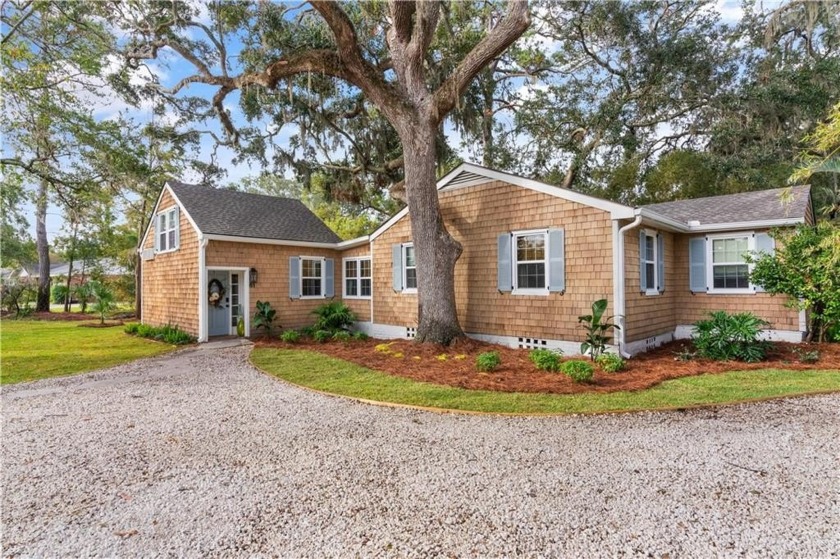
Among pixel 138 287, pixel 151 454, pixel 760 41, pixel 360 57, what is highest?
pixel 760 41

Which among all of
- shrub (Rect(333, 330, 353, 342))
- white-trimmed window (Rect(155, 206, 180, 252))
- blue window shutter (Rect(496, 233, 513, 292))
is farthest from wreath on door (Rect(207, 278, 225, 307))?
blue window shutter (Rect(496, 233, 513, 292))

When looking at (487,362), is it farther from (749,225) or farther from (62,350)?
(62,350)

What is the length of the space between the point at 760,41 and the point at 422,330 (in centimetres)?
1812

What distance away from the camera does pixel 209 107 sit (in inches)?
668

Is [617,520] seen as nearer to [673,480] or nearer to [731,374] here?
[673,480]

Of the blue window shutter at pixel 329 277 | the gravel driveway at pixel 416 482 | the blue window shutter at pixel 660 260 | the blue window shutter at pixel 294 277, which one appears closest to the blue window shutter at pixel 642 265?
the blue window shutter at pixel 660 260

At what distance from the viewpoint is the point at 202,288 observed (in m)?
11.1

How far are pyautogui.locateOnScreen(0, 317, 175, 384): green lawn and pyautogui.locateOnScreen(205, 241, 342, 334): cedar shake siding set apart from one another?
267 centimetres

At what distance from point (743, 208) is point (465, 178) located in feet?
22.4

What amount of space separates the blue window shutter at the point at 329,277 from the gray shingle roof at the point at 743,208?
9488 millimetres

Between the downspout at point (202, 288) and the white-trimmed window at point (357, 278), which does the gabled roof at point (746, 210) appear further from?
the downspout at point (202, 288)

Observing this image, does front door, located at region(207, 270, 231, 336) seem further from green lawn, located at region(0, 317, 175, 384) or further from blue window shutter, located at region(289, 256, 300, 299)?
blue window shutter, located at region(289, 256, 300, 299)

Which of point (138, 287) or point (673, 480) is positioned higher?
point (138, 287)

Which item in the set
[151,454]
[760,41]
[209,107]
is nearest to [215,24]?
[209,107]
